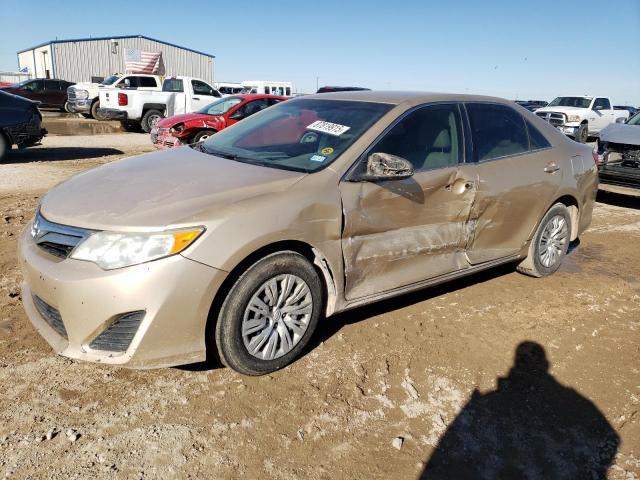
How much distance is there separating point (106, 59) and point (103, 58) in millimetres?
264

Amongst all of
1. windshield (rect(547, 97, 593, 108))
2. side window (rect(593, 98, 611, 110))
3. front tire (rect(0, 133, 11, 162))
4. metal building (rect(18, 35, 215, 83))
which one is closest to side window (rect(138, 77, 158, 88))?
front tire (rect(0, 133, 11, 162))

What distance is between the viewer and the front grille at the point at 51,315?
2.70 meters

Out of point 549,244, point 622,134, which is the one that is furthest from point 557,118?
point 549,244

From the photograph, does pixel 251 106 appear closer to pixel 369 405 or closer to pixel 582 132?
pixel 369 405

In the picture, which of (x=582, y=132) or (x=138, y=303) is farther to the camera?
(x=582, y=132)

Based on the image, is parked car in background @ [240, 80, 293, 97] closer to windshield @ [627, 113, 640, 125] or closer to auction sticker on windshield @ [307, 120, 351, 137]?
windshield @ [627, 113, 640, 125]

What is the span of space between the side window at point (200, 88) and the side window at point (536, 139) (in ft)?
47.1

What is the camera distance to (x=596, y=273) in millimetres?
5125

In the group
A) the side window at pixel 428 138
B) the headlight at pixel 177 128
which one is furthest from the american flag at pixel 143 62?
the side window at pixel 428 138

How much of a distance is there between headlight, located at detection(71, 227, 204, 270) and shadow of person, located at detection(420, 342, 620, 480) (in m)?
1.61

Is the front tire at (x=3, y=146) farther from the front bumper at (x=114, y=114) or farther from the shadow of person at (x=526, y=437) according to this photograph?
the shadow of person at (x=526, y=437)

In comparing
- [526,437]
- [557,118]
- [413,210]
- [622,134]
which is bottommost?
[526,437]

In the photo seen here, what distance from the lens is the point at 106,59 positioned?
41.3 m

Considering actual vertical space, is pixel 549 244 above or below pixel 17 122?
below
